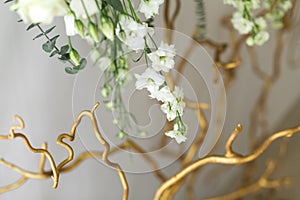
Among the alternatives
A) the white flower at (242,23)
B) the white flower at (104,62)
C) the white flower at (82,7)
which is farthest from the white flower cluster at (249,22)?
the white flower at (82,7)

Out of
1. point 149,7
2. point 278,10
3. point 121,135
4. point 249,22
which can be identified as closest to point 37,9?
point 149,7

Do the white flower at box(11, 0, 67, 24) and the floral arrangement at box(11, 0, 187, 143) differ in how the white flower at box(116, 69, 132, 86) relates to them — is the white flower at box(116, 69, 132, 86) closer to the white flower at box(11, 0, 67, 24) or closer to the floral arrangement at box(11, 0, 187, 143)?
the floral arrangement at box(11, 0, 187, 143)

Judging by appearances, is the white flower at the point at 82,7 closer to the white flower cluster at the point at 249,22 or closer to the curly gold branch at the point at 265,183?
the white flower cluster at the point at 249,22

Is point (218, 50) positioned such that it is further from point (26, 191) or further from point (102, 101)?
point (26, 191)

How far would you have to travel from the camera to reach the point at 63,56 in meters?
0.54

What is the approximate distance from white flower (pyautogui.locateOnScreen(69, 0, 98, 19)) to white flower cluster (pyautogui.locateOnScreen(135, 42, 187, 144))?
10 cm

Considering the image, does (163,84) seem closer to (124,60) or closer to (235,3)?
(124,60)

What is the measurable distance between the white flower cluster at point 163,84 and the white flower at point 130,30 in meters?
0.02

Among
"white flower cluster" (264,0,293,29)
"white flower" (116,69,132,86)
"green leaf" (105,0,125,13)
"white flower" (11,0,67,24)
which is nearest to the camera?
"white flower" (11,0,67,24)

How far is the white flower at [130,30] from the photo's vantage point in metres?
0.52

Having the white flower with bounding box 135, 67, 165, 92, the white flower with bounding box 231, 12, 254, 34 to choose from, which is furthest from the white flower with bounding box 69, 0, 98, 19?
the white flower with bounding box 231, 12, 254, 34

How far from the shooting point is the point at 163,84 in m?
0.54

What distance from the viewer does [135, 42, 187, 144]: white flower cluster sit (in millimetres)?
532

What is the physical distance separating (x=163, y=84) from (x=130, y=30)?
0.07 meters
